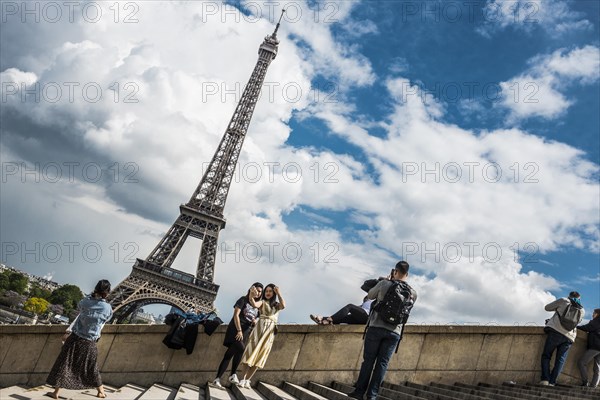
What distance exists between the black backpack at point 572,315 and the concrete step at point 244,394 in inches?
206

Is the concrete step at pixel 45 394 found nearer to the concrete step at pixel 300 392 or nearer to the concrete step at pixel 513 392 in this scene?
the concrete step at pixel 300 392

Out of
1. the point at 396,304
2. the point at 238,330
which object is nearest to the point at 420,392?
the point at 396,304

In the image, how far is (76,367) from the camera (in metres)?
6.48

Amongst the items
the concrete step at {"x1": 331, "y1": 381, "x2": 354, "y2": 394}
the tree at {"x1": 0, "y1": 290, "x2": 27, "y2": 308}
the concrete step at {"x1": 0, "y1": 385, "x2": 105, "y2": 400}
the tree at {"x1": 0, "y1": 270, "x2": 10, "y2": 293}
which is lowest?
the tree at {"x1": 0, "y1": 290, "x2": 27, "y2": 308}

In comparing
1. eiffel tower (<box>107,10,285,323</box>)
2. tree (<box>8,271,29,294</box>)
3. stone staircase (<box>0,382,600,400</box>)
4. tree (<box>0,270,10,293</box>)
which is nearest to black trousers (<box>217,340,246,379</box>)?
stone staircase (<box>0,382,600,400</box>)

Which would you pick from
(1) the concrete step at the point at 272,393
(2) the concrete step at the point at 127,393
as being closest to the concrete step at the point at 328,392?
(1) the concrete step at the point at 272,393

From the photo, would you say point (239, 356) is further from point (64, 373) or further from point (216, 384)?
point (64, 373)

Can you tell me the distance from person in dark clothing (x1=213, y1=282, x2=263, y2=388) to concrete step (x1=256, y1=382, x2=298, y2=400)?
45cm

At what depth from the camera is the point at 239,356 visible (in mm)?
7871

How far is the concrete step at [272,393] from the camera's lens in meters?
6.77

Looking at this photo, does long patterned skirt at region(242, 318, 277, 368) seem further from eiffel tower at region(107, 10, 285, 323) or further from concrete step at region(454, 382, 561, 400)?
eiffel tower at region(107, 10, 285, 323)

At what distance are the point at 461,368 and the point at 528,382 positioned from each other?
143 cm

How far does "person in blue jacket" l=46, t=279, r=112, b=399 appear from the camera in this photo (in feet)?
21.0

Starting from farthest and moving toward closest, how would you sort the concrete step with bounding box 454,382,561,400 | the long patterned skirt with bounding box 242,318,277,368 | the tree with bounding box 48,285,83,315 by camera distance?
the tree with bounding box 48,285,83,315
the long patterned skirt with bounding box 242,318,277,368
the concrete step with bounding box 454,382,561,400
